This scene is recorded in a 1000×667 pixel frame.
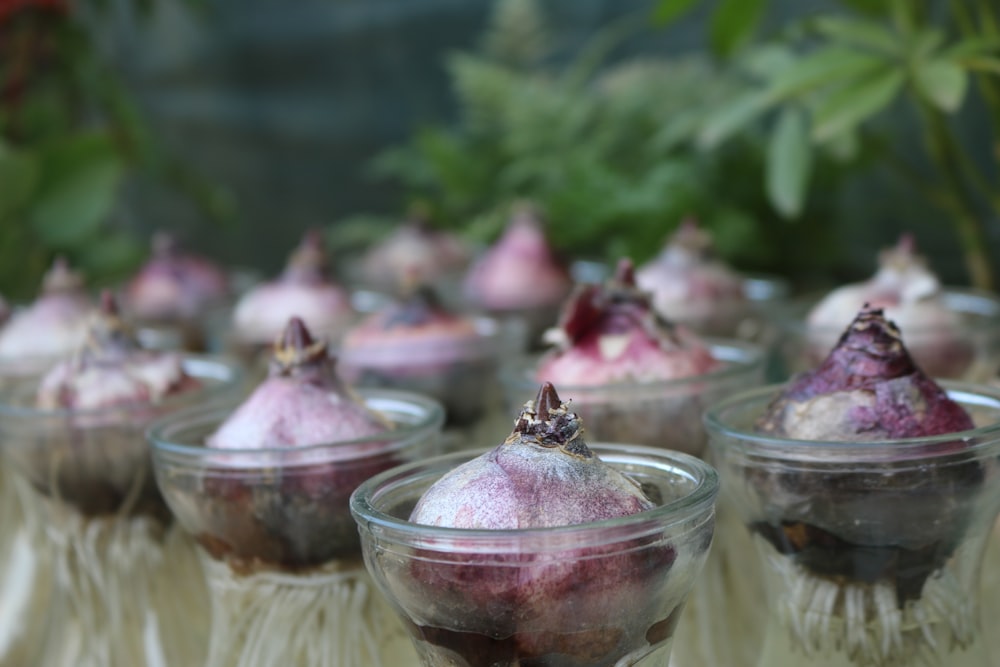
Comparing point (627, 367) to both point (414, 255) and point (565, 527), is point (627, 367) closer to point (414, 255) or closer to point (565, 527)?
point (565, 527)

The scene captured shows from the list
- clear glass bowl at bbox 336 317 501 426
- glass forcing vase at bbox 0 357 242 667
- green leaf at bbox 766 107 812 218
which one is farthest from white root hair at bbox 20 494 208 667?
green leaf at bbox 766 107 812 218

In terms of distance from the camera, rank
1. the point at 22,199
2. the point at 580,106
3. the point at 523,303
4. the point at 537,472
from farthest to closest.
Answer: the point at 580,106, the point at 22,199, the point at 523,303, the point at 537,472

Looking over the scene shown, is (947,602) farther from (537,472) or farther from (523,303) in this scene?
(523,303)

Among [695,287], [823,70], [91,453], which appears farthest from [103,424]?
[823,70]

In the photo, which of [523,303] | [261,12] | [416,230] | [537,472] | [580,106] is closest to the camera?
[537,472]

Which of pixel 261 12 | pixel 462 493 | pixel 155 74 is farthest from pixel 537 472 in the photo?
pixel 155 74

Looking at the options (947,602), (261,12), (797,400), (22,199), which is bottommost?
(947,602)
